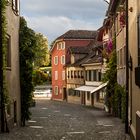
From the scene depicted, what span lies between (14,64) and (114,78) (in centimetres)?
1353

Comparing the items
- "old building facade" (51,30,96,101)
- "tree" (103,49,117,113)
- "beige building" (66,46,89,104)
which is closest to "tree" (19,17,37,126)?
"tree" (103,49,117,113)

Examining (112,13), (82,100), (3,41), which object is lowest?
(82,100)

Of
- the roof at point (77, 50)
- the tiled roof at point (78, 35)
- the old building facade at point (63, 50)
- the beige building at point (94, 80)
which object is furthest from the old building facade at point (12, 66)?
the tiled roof at point (78, 35)

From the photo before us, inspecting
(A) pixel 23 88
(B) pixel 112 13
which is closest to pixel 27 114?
(A) pixel 23 88

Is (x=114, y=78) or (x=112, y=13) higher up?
(x=112, y=13)

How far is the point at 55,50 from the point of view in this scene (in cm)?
8344

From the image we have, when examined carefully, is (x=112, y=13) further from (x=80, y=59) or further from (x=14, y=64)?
(x=80, y=59)

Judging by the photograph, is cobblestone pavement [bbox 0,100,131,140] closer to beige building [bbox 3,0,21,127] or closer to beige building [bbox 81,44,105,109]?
beige building [bbox 3,0,21,127]

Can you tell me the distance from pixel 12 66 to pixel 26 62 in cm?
370

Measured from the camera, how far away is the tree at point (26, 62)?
27156 mm

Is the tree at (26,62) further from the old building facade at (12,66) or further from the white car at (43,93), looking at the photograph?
the white car at (43,93)

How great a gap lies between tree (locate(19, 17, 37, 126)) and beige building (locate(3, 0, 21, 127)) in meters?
0.87

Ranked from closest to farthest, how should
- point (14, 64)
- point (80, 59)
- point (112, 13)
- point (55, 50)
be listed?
point (14, 64), point (112, 13), point (80, 59), point (55, 50)

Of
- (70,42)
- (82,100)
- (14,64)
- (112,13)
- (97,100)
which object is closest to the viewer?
(14,64)
